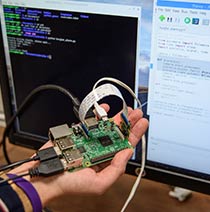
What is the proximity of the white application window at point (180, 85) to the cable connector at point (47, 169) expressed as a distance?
185 mm

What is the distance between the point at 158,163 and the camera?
67cm

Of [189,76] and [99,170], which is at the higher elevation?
[189,76]

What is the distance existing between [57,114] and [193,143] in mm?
269

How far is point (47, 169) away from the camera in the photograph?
0.54 meters

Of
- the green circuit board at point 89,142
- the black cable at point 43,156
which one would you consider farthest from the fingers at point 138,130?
the black cable at point 43,156

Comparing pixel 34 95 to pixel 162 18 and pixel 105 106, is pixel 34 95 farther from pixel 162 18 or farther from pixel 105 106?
pixel 162 18

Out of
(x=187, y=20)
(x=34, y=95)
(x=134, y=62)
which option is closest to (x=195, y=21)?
(x=187, y=20)

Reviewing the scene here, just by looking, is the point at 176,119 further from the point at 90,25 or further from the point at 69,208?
the point at 69,208

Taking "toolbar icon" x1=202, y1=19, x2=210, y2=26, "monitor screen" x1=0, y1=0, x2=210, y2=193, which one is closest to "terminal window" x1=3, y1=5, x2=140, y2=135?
"monitor screen" x1=0, y1=0, x2=210, y2=193

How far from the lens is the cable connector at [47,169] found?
535 millimetres

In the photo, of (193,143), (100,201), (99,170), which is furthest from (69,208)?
(193,143)

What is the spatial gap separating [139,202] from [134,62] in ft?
1.09

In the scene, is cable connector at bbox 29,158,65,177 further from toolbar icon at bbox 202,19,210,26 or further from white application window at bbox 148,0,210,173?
toolbar icon at bbox 202,19,210,26

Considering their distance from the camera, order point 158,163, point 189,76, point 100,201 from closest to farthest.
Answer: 1. point 189,76
2. point 158,163
3. point 100,201
